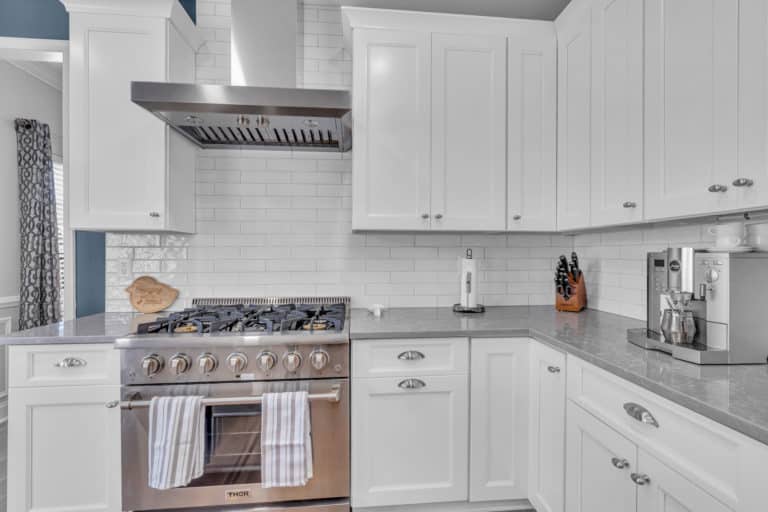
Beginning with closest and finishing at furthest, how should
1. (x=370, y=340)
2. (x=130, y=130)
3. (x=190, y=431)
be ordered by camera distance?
(x=190, y=431) → (x=370, y=340) → (x=130, y=130)

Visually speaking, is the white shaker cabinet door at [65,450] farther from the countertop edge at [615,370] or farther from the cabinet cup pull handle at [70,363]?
the countertop edge at [615,370]

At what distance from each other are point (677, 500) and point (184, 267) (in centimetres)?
243

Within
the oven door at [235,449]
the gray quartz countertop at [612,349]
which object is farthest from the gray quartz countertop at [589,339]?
the oven door at [235,449]

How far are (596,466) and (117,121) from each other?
259cm

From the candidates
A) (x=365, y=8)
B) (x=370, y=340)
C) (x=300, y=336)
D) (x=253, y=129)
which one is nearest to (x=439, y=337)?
(x=370, y=340)

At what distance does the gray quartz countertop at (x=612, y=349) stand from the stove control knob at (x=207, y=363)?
0.60 meters

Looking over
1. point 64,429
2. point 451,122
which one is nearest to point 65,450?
point 64,429

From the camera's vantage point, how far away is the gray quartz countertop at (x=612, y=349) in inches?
35.0

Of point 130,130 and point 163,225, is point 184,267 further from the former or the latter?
point 130,130

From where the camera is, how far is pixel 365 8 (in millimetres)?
2045

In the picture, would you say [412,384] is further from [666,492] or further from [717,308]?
[717,308]

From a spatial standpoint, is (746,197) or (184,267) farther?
(184,267)

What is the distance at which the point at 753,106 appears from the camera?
1102 millimetres

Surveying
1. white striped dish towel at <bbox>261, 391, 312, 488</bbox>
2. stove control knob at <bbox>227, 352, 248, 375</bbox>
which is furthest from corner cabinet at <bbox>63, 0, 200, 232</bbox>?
white striped dish towel at <bbox>261, 391, 312, 488</bbox>
